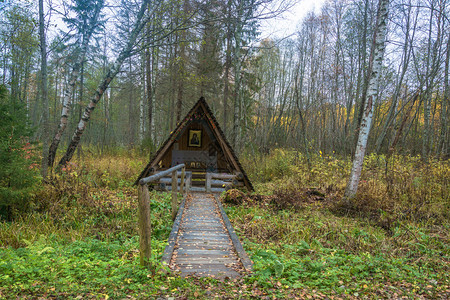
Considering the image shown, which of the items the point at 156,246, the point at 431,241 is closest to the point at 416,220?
the point at 431,241

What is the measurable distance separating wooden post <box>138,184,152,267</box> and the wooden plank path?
16.9 inches

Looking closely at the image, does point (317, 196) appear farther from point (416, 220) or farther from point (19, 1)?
point (19, 1)

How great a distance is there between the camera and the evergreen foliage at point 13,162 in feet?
17.4

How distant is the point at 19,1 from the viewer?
25.2ft

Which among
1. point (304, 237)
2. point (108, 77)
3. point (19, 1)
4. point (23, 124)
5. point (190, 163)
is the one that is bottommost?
point (304, 237)

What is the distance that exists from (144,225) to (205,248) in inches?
55.9

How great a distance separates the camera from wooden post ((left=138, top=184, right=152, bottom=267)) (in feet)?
9.64

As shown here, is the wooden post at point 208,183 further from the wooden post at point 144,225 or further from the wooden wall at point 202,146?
the wooden post at point 144,225

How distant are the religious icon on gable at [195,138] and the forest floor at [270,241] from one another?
10.3 feet

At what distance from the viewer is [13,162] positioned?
5387mm

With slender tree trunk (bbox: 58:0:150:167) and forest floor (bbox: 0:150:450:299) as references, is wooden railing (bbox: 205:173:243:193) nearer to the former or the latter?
forest floor (bbox: 0:150:450:299)

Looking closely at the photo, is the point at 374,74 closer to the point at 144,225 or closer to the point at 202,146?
the point at 144,225

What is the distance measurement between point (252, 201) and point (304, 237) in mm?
2720

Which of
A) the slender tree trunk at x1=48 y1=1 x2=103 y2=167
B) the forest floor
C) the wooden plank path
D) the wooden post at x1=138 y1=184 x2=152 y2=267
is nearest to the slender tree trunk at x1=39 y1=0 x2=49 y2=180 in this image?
the forest floor
